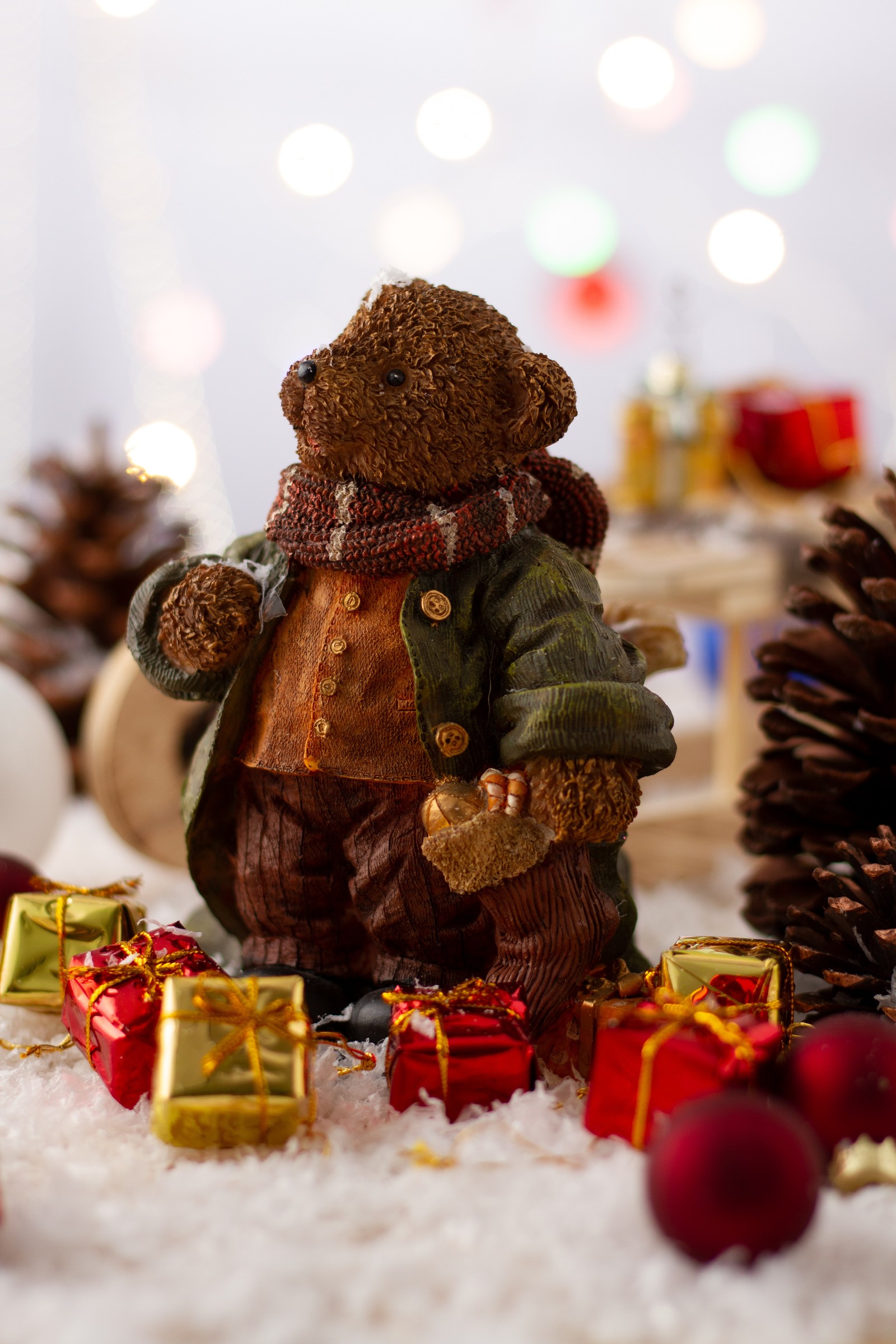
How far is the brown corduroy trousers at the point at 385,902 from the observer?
0.70 meters

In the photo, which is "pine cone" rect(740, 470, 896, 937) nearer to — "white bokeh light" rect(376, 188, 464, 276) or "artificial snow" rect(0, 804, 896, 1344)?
"artificial snow" rect(0, 804, 896, 1344)

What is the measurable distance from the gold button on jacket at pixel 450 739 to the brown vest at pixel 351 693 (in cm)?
2

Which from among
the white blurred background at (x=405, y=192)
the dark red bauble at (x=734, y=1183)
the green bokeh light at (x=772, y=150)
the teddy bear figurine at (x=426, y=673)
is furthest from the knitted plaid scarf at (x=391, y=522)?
the green bokeh light at (x=772, y=150)

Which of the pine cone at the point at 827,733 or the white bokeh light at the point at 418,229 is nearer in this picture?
the pine cone at the point at 827,733

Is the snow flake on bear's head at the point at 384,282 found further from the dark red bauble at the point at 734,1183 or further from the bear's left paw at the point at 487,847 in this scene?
A: the dark red bauble at the point at 734,1183

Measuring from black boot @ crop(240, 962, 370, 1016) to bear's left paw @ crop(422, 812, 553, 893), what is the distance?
0.15m

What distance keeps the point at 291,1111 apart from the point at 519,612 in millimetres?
287

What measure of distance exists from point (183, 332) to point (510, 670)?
78.9 inches

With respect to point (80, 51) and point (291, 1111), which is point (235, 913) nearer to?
point (291, 1111)

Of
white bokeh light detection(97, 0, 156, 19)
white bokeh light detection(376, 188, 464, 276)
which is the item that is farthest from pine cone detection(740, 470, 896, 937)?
white bokeh light detection(376, 188, 464, 276)

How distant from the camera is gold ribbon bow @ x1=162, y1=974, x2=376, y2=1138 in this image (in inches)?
23.3

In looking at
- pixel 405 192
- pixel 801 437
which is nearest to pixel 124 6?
pixel 405 192

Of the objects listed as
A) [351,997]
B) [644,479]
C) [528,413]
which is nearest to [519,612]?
[528,413]

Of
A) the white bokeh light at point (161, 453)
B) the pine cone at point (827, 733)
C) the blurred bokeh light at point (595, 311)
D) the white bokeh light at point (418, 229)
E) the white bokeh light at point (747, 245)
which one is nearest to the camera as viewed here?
the pine cone at point (827, 733)
